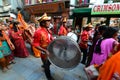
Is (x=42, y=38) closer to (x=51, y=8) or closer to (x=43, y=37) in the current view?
(x=43, y=37)

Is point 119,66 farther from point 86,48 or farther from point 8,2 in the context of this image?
point 8,2

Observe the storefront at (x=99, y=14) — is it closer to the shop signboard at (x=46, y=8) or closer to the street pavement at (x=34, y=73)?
the shop signboard at (x=46, y=8)

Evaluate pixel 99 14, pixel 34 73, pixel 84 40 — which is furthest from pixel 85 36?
pixel 99 14

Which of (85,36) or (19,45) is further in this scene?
(19,45)

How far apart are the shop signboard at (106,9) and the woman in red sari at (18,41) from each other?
236 inches

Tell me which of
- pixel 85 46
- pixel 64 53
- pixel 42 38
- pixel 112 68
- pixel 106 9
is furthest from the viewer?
pixel 106 9

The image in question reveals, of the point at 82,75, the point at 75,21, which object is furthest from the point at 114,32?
the point at 75,21

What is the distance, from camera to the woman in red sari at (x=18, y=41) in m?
6.84

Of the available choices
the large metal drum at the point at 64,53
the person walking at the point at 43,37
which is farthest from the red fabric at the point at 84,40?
the large metal drum at the point at 64,53

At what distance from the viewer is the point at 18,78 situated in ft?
16.9

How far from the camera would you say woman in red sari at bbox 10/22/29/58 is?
6840 millimetres

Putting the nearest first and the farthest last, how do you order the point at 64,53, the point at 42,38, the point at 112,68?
the point at 112,68 → the point at 64,53 → the point at 42,38

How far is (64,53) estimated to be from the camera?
4.14 m

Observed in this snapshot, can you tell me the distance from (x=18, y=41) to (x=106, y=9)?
6.52 m
